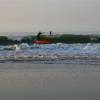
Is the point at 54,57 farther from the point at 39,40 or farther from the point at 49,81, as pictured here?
the point at 39,40

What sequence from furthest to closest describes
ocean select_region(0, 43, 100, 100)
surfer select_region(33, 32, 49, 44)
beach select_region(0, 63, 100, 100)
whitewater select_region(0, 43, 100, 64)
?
1. surfer select_region(33, 32, 49, 44)
2. whitewater select_region(0, 43, 100, 64)
3. ocean select_region(0, 43, 100, 100)
4. beach select_region(0, 63, 100, 100)

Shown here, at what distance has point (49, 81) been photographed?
10.9 m

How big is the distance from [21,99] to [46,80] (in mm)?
2113

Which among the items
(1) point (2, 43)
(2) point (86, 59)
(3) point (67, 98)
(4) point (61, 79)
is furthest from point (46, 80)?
(1) point (2, 43)

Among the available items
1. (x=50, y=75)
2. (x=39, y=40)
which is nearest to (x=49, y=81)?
(x=50, y=75)

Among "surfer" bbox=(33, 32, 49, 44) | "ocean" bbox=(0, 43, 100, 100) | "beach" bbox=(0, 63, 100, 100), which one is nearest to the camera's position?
"beach" bbox=(0, 63, 100, 100)

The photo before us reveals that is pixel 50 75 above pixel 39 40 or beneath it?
beneath

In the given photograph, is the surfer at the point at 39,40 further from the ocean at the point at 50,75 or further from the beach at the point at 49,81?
the beach at the point at 49,81

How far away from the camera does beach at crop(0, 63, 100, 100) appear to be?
935 cm

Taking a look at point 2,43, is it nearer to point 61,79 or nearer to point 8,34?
point 8,34

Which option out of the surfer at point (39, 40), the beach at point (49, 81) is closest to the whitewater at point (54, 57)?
the beach at point (49, 81)

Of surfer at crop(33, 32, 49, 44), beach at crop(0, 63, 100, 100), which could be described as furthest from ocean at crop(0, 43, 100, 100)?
surfer at crop(33, 32, 49, 44)

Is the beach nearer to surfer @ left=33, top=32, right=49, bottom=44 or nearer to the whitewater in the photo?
the whitewater

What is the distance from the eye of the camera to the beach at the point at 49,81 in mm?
9354
